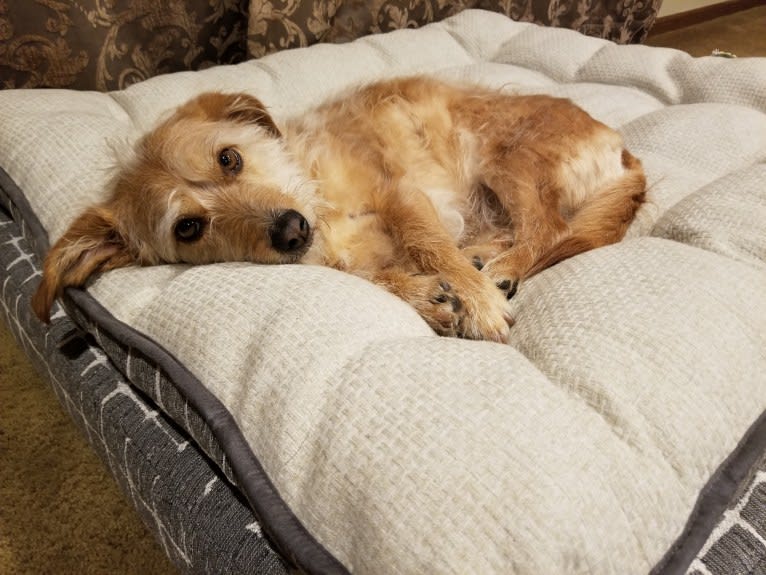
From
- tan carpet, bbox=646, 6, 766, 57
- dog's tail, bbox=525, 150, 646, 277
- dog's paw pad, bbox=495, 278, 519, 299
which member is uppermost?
dog's tail, bbox=525, 150, 646, 277

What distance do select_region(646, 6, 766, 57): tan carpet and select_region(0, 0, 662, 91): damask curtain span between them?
3.87m

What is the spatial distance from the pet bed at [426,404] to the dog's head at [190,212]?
0.09 metres

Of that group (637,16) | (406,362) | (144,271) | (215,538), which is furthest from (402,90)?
(637,16)

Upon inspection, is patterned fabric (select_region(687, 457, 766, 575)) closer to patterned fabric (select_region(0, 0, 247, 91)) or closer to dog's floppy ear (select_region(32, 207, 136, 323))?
dog's floppy ear (select_region(32, 207, 136, 323))

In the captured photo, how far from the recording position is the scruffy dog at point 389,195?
1.50 metres

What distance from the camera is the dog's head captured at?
1.48 m

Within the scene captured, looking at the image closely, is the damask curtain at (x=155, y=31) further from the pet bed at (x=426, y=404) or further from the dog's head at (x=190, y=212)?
the dog's head at (x=190, y=212)

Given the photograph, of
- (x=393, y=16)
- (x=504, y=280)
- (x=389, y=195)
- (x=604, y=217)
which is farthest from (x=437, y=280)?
(x=393, y=16)

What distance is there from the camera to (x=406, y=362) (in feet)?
3.22

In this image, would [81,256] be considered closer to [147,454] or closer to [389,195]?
[147,454]

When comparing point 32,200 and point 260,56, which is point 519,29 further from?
point 32,200

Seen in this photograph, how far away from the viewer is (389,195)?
1.80m

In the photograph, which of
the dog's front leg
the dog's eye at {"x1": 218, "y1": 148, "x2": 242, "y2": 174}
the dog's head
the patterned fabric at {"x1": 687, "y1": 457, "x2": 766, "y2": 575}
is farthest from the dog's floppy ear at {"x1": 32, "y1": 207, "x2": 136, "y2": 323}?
the patterned fabric at {"x1": 687, "y1": 457, "x2": 766, "y2": 575}

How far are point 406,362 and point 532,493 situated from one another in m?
0.30
